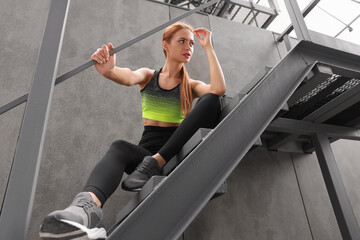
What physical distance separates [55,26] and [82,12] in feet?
5.59

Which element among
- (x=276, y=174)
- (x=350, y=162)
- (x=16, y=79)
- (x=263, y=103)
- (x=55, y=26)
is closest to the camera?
(x=55, y=26)

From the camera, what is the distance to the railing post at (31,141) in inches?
22.5

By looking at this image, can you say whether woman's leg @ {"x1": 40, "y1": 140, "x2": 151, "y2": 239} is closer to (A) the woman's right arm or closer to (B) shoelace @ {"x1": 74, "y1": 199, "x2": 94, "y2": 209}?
(B) shoelace @ {"x1": 74, "y1": 199, "x2": 94, "y2": 209}

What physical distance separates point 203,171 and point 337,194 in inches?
60.5

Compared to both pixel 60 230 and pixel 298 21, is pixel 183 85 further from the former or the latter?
pixel 60 230

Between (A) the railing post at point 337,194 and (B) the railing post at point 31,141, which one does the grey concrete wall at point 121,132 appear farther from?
(B) the railing post at point 31,141

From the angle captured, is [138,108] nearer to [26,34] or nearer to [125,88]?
[125,88]

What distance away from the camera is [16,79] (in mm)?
1935

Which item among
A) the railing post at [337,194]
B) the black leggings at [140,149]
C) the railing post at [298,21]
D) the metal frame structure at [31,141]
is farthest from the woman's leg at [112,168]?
the railing post at [337,194]

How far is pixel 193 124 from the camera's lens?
1.04 metres

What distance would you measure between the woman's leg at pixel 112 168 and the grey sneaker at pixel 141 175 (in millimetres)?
46

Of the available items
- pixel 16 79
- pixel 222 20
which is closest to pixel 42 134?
pixel 16 79

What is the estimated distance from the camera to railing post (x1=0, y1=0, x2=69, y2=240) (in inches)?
22.5

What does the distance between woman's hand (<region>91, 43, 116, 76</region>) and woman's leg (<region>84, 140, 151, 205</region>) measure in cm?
32
